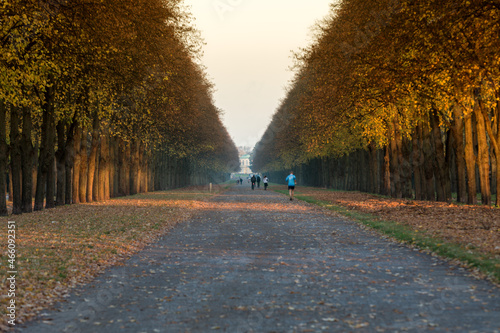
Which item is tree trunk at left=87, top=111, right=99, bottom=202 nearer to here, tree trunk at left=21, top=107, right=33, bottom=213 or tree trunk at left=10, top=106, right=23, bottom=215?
tree trunk at left=21, top=107, right=33, bottom=213

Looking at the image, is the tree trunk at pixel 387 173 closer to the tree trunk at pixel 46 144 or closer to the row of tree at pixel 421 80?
the row of tree at pixel 421 80

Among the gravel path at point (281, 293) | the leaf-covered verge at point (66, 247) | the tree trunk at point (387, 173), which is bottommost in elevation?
the gravel path at point (281, 293)

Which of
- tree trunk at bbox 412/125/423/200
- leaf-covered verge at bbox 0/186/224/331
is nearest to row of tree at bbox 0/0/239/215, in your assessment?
leaf-covered verge at bbox 0/186/224/331

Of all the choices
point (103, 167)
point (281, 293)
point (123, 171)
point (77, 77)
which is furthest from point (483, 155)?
point (123, 171)

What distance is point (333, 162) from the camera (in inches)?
2596

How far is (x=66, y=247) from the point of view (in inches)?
545

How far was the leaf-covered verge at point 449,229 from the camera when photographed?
11830 mm

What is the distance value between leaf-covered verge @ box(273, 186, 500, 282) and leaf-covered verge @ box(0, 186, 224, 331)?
7.61 meters

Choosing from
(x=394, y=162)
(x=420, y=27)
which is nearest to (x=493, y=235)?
(x=420, y=27)

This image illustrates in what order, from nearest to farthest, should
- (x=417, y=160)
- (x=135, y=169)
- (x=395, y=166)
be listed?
1. (x=417, y=160)
2. (x=395, y=166)
3. (x=135, y=169)

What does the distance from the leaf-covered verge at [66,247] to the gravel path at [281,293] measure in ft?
1.56

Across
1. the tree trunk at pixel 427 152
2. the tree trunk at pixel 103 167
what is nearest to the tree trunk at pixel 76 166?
the tree trunk at pixel 103 167

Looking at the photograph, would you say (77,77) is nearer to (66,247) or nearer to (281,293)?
(66,247)

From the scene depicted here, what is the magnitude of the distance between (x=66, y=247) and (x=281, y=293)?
23.1 ft
